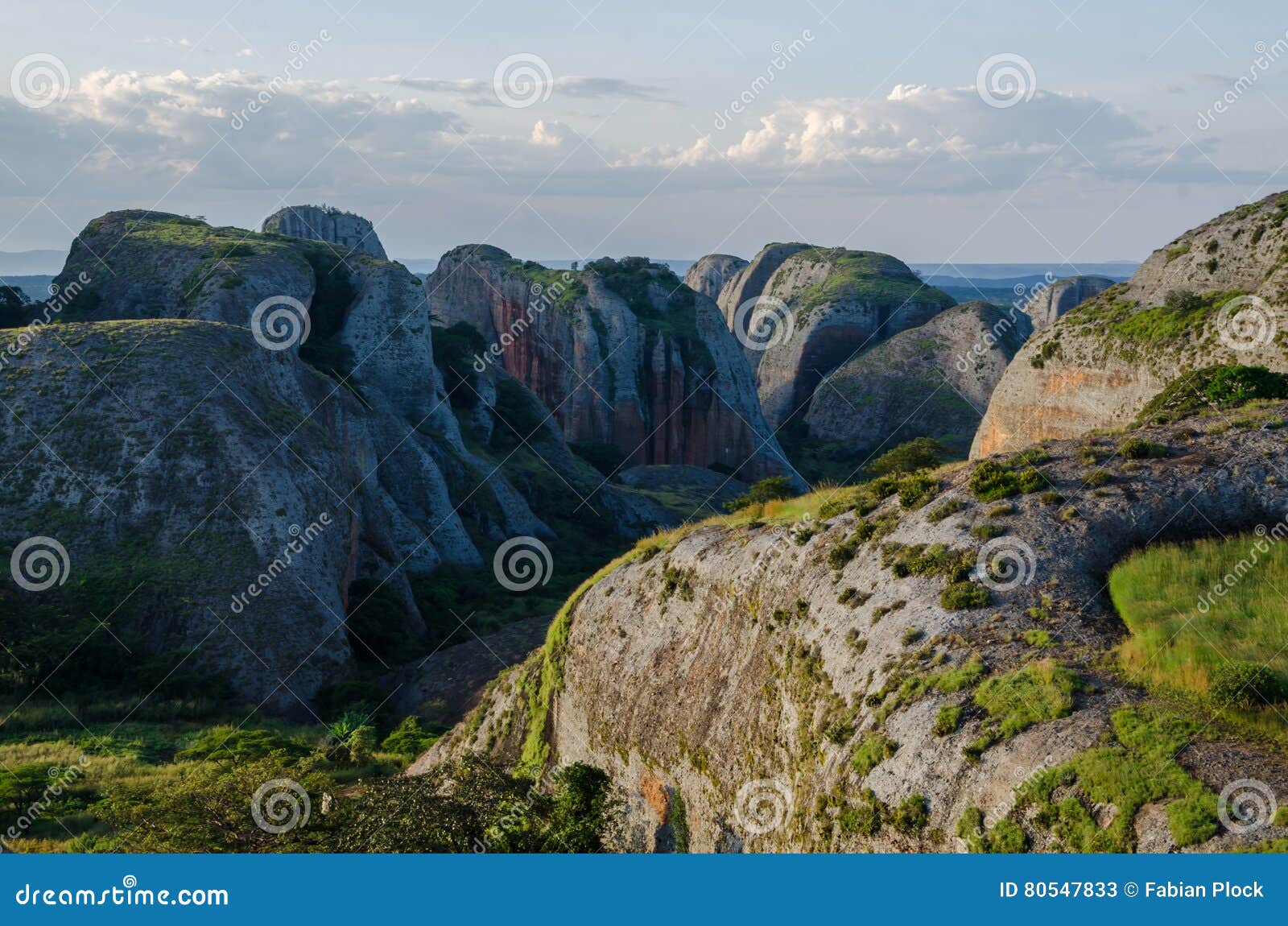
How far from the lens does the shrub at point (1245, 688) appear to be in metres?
15.8

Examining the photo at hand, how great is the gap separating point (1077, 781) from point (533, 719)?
20743 mm

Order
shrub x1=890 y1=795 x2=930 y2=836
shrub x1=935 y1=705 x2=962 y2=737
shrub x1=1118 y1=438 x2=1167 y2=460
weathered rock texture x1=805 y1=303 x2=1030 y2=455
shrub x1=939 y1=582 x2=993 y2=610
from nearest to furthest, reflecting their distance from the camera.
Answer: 1. shrub x1=890 y1=795 x2=930 y2=836
2. shrub x1=935 y1=705 x2=962 y2=737
3. shrub x1=939 y1=582 x2=993 y2=610
4. shrub x1=1118 y1=438 x2=1167 y2=460
5. weathered rock texture x1=805 y1=303 x2=1030 y2=455

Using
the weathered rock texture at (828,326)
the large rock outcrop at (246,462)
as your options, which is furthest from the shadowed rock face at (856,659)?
the weathered rock texture at (828,326)

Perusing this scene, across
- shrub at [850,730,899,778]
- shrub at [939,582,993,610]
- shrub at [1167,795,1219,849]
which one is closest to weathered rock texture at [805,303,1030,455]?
shrub at [939,582,993,610]

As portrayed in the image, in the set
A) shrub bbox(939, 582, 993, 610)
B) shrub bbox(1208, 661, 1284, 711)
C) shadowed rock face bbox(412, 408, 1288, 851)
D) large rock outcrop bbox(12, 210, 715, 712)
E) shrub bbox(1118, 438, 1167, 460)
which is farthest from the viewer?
large rock outcrop bbox(12, 210, 715, 712)

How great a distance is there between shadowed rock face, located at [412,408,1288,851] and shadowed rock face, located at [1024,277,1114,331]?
173 metres

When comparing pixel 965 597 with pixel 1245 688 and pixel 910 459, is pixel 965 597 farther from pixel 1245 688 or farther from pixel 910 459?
pixel 910 459

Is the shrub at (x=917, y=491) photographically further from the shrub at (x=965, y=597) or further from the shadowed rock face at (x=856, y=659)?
the shrub at (x=965, y=597)

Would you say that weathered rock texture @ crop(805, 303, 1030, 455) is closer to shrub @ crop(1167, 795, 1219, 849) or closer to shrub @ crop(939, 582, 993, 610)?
shrub @ crop(939, 582, 993, 610)

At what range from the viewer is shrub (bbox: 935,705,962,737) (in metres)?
17.4

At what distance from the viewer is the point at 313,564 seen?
1967 inches

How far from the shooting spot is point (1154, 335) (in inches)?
1821

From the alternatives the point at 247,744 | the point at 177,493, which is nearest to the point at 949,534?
the point at 247,744

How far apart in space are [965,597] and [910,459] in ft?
49.8
